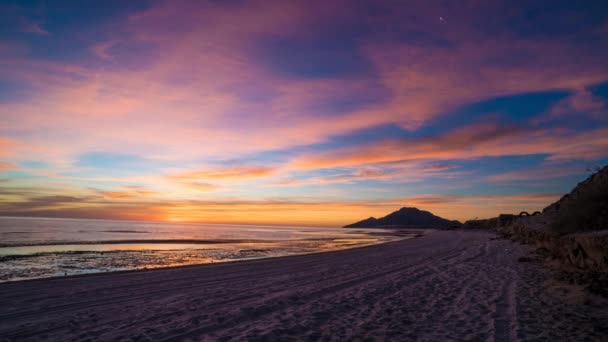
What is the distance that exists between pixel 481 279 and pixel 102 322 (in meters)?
12.1

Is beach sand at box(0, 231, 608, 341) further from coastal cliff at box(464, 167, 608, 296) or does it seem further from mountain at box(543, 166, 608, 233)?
mountain at box(543, 166, 608, 233)

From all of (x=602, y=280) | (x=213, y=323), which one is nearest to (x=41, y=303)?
(x=213, y=323)

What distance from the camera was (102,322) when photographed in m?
7.57

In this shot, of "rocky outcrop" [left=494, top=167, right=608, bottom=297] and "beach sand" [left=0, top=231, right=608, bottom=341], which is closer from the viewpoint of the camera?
"beach sand" [left=0, top=231, right=608, bottom=341]

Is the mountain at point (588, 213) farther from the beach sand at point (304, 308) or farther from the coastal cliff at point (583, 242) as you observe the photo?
the beach sand at point (304, 308)

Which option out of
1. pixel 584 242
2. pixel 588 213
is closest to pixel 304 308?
pixel 584 242

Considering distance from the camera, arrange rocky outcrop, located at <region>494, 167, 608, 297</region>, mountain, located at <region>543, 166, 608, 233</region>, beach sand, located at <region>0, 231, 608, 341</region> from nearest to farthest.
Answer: beach sand, located at <region>0, 231, 608, 341</region> < rocky outcrop, located at <region>494, 167, 608, 297</region> < mountain, located at <region>543, 166, 608, 233</region>

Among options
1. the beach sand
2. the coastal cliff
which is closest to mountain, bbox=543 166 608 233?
the coastal cliff

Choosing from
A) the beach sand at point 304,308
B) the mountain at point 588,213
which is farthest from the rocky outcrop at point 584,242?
the beach sand at point 304,308

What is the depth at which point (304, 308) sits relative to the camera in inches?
342

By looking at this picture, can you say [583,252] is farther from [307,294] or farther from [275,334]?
[275,334]

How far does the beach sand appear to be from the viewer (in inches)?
265

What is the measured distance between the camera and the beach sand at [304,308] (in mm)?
6730

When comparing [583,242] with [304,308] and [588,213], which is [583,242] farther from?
[304,308]
